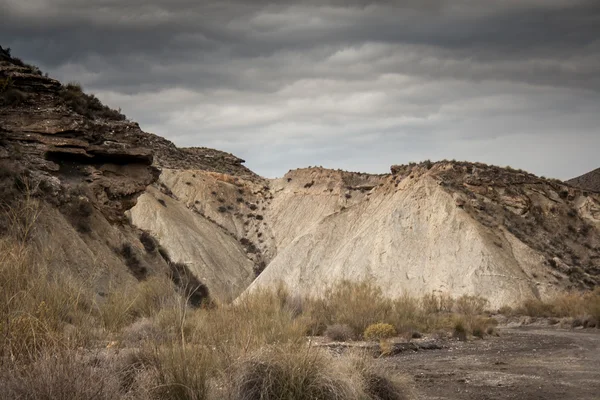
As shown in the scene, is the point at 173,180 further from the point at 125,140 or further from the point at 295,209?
the point at 125,140

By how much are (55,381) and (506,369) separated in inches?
477

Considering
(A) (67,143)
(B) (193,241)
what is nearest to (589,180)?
(B) (193,241)

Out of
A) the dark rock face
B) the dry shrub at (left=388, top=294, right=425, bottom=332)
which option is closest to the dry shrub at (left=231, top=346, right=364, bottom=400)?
the dry shrub at (left=388, top=294, right=425, bottom=332)

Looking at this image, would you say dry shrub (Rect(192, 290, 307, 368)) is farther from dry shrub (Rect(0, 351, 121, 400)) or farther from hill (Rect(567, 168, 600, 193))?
hill (Rect(567, 168, 600, 193))

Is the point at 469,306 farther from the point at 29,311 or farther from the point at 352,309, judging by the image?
the point at 29,311

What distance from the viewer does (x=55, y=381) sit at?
4977 mm

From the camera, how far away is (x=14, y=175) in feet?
73.7

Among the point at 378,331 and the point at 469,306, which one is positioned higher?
the point at 378,331

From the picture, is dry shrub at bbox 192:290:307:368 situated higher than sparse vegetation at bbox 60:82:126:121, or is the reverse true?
sparse vegetation at bbox 60:82:126:121

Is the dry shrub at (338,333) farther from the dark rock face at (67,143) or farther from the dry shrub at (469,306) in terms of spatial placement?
the dry shrub at (469,306)

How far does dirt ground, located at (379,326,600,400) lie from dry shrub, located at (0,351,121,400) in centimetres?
518

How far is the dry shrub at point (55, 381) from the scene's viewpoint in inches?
194

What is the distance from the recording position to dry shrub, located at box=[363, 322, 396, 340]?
63.9ft

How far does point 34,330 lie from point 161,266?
78.4 ft
